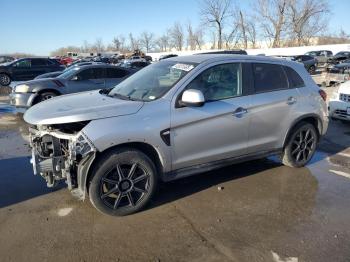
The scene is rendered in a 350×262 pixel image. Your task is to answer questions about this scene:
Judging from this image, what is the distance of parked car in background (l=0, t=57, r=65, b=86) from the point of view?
2161 centimetres

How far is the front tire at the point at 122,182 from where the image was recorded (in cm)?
402

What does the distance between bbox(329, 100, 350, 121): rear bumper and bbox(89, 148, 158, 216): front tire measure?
5943 mm

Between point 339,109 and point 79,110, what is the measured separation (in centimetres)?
673

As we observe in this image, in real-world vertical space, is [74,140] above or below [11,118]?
above

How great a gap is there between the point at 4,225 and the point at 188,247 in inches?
81.1

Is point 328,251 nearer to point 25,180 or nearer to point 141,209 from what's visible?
point 141,209

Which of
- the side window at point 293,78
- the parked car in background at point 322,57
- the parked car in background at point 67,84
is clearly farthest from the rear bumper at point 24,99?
the parked car in background at point 322,57

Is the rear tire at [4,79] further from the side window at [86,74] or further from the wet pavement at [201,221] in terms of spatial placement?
the wet pavement at [201,221]

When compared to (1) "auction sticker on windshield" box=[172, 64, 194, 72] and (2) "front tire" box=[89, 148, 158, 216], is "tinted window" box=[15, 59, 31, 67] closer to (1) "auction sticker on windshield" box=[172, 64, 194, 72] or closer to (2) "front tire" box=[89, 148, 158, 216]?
(1) "auction sticker on windshield" box=[172, 64, 194, 72]

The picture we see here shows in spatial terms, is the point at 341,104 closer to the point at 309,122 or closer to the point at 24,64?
the point at 309,122

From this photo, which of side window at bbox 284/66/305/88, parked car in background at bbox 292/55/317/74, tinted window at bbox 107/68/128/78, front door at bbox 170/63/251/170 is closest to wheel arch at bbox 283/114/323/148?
side window at bbox 284/66/305/88

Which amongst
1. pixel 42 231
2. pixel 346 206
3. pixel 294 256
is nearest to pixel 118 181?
pixel 42 231

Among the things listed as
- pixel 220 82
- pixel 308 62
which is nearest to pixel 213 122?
pixel 220 82

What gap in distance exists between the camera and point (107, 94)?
5078mm
